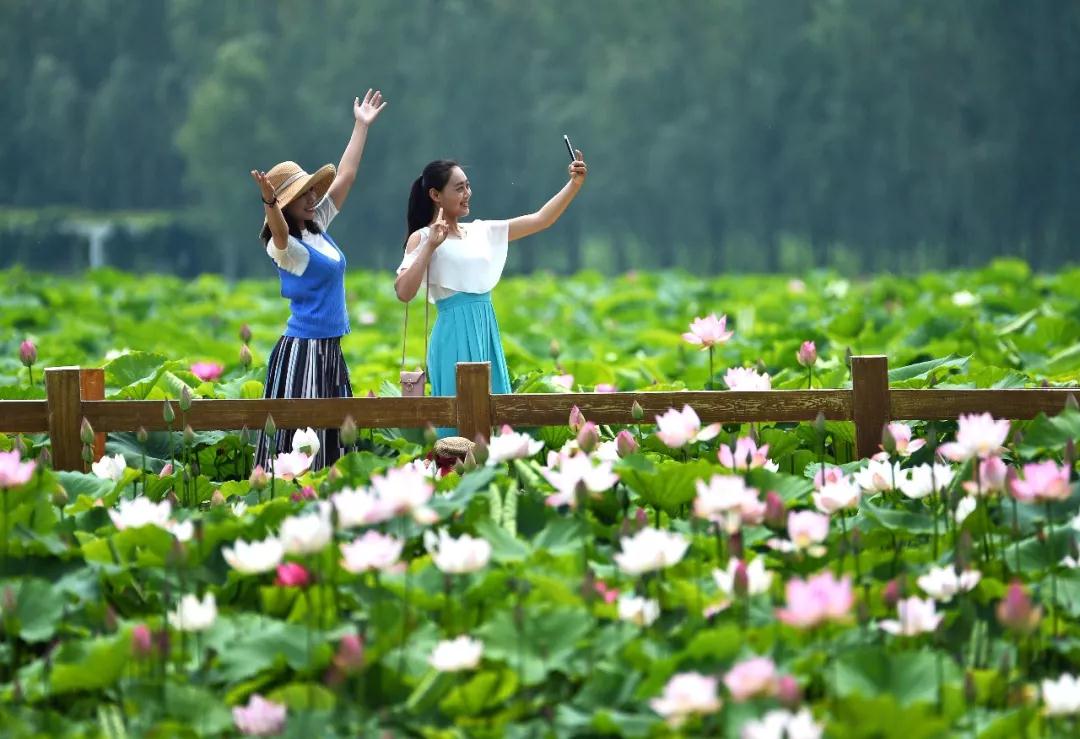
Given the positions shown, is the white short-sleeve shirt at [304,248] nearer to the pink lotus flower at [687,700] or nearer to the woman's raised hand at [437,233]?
the woman's raised hand at [437,233]

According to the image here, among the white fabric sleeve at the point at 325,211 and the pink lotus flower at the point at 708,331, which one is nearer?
the pink lotus flower at the point at 708,331

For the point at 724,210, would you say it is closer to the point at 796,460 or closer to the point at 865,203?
the point at 865,203

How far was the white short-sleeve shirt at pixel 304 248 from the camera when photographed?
434 centimetres

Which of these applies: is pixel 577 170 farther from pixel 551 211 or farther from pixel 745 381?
pixel 745 381

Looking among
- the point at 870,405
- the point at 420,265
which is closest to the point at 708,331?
the point at 870,405

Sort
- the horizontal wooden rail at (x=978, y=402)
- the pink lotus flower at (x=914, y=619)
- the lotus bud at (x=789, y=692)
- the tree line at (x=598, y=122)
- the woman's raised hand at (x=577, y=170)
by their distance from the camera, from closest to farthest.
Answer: the lotus bud at (x=789, y=692) < the pink lotus flower at (x=914, y=619) < the horizontal wooden rail at (x=978, y=402) < the woman's raised hand at (x=577, y=170) < the tree line at (x=598, y=122)

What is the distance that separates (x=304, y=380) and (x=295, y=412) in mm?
481

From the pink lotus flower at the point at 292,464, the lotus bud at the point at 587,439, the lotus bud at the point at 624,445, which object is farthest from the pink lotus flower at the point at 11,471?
the lotus bud at the point at 624,445

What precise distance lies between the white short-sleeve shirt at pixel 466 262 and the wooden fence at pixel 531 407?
1.93 ft

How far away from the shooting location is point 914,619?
2.58 meters

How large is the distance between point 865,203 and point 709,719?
34603 mm

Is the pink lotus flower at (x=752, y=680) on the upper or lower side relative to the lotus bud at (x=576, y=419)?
lower

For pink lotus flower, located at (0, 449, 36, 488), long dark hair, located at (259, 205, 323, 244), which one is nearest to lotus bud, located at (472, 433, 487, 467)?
pink lotus flower, located at (0, 449, 36, 488)

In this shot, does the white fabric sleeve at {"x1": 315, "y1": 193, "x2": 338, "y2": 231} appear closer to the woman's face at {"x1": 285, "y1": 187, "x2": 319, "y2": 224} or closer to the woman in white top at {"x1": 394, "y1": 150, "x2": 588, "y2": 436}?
the woman's face at {"x1": 285, "y1": 187, "x2": 319, "y2": 224}
